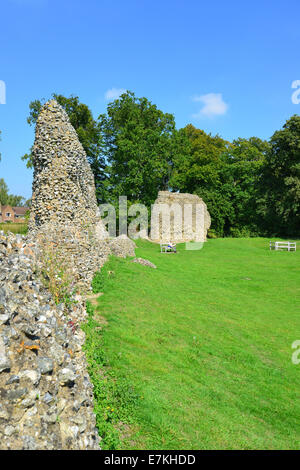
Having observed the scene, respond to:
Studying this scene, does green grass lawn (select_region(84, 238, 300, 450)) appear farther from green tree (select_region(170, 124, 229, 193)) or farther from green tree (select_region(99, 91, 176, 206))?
green tree (select_region(170, 124, 229, 193))

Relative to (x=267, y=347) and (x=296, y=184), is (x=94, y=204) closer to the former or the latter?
(x=267, y=347)

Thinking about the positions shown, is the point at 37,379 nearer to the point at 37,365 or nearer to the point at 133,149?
the point at 37,365

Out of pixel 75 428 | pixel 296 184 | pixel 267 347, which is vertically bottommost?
pixel 267 347

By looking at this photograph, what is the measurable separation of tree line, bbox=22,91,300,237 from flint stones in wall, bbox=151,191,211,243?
13.5 ft

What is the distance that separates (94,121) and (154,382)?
3772 cm

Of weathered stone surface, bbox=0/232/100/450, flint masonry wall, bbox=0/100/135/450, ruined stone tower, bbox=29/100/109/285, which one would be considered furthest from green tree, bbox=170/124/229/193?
weathered stone surface, bbox=0/232/100/450

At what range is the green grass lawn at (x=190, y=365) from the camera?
523 centimetres

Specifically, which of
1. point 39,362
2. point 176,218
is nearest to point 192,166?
point 176,218

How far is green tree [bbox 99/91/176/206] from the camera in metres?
35.7

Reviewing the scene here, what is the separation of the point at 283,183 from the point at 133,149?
21167 millimetres
